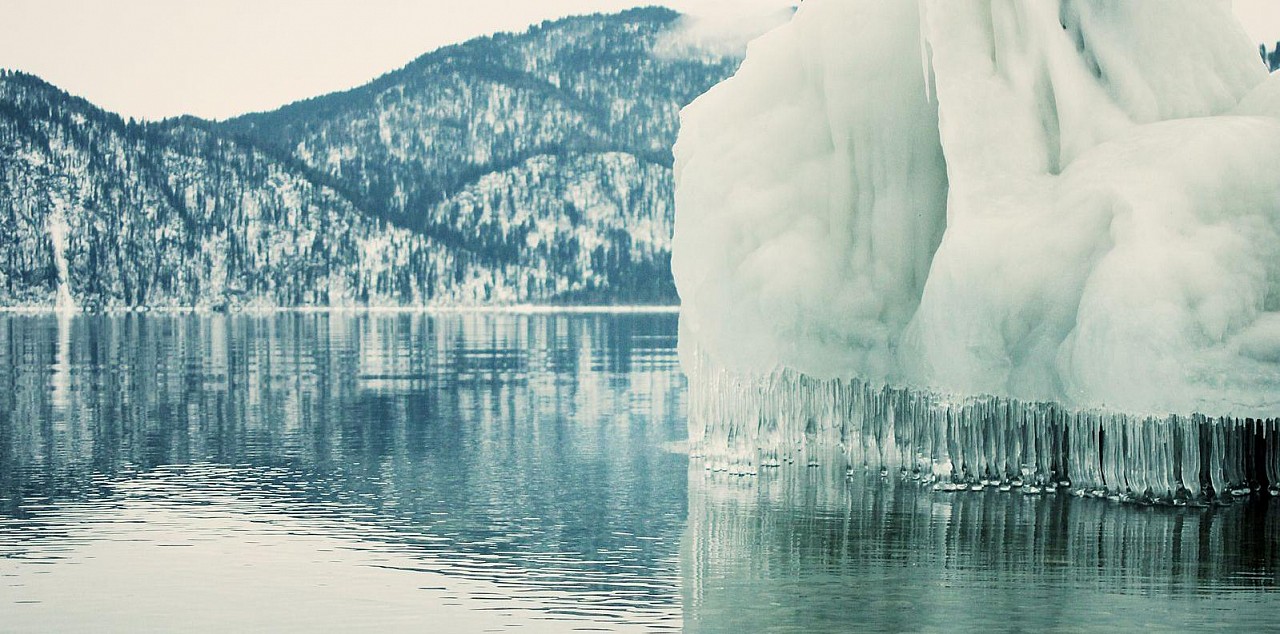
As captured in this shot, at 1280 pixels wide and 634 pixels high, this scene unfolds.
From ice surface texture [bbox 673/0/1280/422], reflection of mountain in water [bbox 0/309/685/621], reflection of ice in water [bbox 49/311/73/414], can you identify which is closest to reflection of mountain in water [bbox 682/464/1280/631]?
reflection of mountain in water [bbox 0/309/685/621]

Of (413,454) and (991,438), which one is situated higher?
(991,438)

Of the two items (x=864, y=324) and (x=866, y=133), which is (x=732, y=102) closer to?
(x=866, y=133)

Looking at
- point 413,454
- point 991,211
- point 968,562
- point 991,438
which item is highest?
point 991,211

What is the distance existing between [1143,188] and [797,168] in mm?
8117

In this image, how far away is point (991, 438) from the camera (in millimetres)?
29688

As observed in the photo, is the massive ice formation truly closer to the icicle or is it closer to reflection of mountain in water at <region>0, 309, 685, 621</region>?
the icicle

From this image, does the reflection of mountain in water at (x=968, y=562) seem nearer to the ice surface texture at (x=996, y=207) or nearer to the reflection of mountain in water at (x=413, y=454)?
the reflection of mountain in water at (x=413, y=454)

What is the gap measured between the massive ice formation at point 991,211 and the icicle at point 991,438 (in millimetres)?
217

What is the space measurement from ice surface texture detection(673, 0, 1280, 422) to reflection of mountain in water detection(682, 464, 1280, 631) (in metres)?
2.28

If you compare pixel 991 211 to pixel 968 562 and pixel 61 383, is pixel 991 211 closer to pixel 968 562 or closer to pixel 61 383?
pixel 968 562

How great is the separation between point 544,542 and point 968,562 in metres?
7.08

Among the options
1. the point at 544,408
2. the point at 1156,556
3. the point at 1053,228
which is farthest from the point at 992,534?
the point at 544,408

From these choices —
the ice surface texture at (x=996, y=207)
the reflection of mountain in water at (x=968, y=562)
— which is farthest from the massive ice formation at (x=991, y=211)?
the reflection of mountain in water at (x=968, y=562)

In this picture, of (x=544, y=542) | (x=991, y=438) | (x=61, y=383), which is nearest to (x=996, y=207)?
(x=991, y=438)
